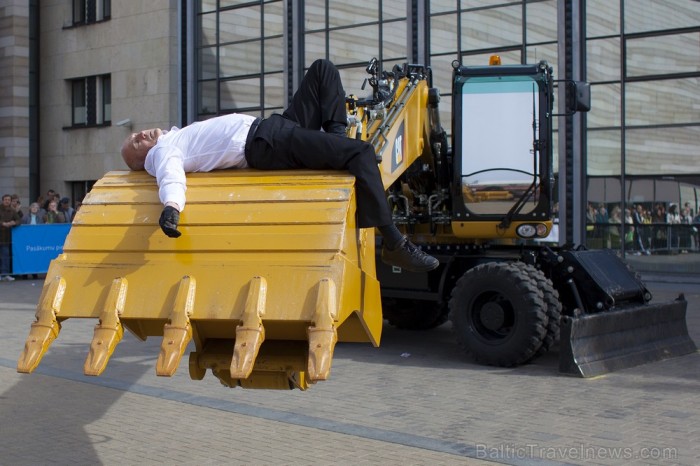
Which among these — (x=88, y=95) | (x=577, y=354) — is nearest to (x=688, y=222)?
(x=577, y=354)

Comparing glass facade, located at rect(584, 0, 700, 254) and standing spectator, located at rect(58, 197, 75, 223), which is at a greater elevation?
glass facade, located at rect(584, 0, 700, 254)

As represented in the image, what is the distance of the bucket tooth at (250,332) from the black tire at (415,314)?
25.4 feet

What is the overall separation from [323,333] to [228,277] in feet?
2.11

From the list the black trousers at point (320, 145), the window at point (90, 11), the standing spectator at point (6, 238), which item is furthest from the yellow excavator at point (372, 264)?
the window at point (90, 11)

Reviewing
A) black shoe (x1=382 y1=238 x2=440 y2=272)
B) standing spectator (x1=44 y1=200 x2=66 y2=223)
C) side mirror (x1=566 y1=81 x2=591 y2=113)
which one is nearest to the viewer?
black shoe (x1=382 y1=238 x2=440 y2=272)

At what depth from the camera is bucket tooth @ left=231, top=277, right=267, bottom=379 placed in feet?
14.7

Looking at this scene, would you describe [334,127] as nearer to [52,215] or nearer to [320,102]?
[320,102]

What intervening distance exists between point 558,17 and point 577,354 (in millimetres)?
12131

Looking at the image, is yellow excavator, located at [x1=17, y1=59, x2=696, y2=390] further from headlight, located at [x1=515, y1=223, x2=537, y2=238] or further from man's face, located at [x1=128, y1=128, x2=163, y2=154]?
man's face, located at [x1=128, y1=128, x2=163, y2=154]

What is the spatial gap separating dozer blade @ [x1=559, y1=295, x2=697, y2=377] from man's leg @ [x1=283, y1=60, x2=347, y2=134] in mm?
4395

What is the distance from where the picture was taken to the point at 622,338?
388 inches

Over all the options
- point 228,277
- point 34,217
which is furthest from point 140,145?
point 34,217

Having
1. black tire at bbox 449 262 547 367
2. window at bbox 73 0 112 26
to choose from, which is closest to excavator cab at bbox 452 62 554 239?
black tire at bbox 449 262 547 367

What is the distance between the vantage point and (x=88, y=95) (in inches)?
1142
